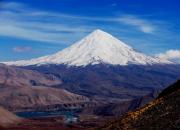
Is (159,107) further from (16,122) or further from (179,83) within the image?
(16,122)

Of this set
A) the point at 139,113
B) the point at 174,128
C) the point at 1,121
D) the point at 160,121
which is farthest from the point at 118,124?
the point at 1,121

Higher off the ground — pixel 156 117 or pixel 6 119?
pixel 6 119

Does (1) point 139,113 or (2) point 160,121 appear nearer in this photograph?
(2) point 160,121

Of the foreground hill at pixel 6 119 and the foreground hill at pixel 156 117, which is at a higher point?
the foreground hill at pixel 6 119

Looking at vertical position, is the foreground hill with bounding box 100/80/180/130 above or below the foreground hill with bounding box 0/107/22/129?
below

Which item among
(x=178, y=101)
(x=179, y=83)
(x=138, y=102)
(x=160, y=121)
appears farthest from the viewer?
(x=138, y=102)

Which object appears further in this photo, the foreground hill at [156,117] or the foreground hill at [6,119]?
the foreground hill at [6,119]

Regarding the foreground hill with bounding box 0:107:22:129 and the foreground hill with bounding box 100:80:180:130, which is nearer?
the foreground hill with bounding box 100:80:180:130

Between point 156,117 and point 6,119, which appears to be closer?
point 156,117
